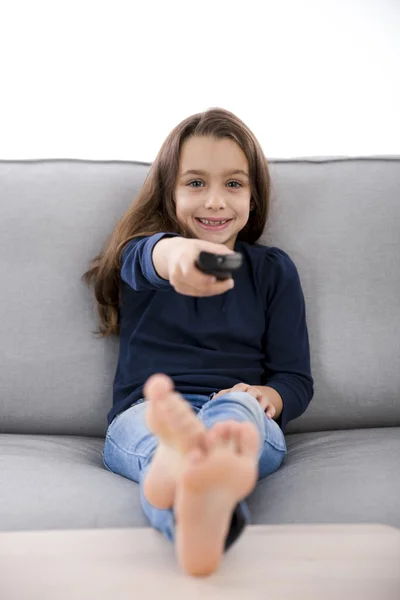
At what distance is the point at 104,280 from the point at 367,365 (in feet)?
1.79

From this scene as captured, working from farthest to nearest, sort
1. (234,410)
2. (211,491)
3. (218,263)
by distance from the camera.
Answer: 1. (234,410)
2. (218,263)
3. (211,491)

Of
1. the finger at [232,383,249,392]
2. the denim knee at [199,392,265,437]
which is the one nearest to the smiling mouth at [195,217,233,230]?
the finger at [232,383,249,392]

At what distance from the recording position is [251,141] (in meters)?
1.38

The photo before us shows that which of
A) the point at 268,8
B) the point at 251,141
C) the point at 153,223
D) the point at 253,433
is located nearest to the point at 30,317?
the point at 153,223

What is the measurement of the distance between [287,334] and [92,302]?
39 centimetres

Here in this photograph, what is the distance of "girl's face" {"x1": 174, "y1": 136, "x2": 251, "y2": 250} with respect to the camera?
1334 millimetres

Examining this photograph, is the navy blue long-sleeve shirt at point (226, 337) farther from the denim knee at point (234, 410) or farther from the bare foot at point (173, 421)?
the bare foot at point (173, 421)

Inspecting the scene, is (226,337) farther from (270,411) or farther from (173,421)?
(173,421)

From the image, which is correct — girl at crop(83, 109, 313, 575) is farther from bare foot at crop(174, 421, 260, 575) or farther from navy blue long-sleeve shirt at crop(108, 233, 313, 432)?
bare foot at crop(174, 421, 260, 575)

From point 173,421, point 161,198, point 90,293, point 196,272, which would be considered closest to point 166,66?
point 161,198

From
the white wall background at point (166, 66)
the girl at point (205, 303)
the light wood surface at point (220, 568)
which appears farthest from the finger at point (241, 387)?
the white wall background at point (166, 66)

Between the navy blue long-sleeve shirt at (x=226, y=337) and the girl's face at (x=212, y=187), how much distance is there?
3.7 inches

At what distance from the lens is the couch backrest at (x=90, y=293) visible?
1.39 m

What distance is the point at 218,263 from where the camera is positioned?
0.85 meters
